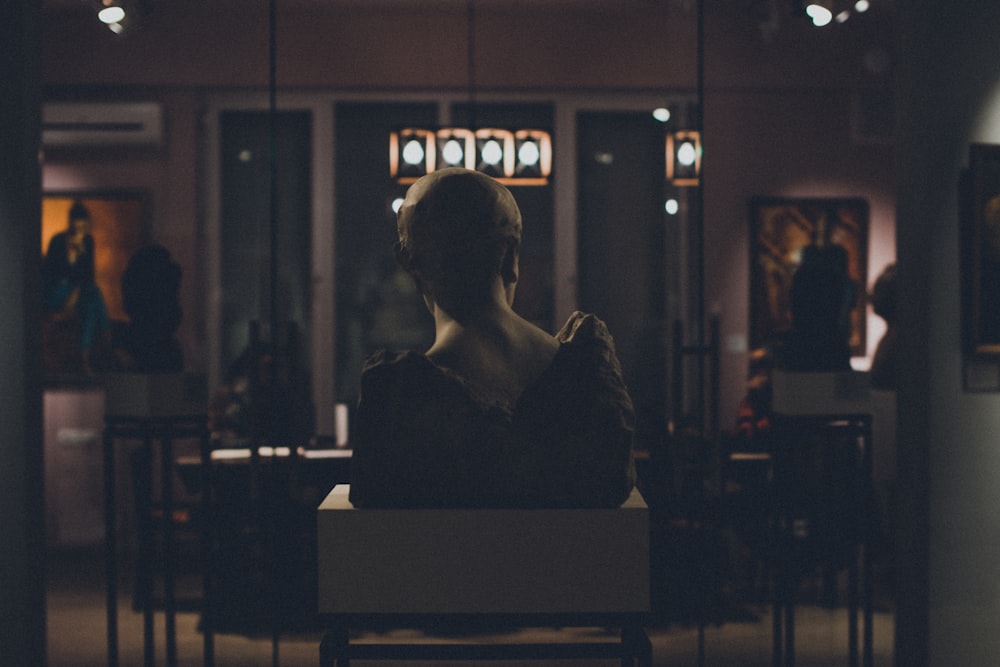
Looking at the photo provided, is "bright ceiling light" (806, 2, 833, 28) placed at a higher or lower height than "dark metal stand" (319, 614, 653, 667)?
higher

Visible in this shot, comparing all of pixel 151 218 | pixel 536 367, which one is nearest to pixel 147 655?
pixel 536 367

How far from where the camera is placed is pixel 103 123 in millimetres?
6543

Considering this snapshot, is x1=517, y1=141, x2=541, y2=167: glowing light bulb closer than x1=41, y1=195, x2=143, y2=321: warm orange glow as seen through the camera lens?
Yes

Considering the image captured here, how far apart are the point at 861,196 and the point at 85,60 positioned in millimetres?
4835

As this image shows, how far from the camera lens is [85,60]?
21.4ft

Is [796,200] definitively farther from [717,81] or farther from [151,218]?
[151,218]

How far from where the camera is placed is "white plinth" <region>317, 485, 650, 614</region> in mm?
2010

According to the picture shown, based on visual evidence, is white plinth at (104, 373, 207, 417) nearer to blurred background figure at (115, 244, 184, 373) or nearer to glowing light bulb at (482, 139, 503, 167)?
blurred background figure at (115, 244, 184, 373)

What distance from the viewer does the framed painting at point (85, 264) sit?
6457 millimetres

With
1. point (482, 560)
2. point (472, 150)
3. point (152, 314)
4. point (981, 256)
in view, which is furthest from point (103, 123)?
point (482, 560)

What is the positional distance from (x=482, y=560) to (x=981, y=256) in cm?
214

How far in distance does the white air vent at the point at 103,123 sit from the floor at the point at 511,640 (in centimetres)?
285

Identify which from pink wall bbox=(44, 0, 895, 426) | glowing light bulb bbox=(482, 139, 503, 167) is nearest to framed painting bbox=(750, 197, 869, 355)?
pink wall bbox=(44, 0, 895, 426)

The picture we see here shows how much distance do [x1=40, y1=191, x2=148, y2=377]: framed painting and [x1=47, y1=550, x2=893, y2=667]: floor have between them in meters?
1.90
